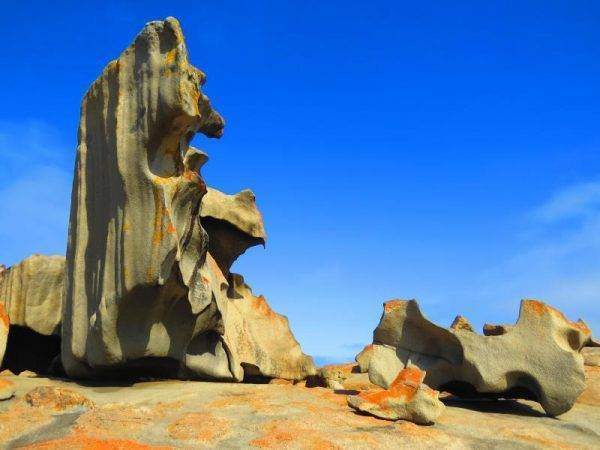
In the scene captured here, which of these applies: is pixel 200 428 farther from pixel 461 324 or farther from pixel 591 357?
pixel 591 357

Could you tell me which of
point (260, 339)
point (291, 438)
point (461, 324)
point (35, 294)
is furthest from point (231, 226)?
point (291, 438)

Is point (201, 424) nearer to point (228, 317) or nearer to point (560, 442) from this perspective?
point (560, 442)

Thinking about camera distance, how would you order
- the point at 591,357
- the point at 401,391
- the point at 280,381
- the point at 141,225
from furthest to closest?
the point at 591,357 < the point at 280,381 < the point at 141,225 < the point at 401,391

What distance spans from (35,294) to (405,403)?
5901 millimetres

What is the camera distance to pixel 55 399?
5.85 meters

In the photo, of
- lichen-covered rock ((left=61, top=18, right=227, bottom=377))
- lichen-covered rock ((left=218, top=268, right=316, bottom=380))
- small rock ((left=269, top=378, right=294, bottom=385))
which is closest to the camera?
lichen-covered rock ((left=61, top=18, right=227, bottom=377))

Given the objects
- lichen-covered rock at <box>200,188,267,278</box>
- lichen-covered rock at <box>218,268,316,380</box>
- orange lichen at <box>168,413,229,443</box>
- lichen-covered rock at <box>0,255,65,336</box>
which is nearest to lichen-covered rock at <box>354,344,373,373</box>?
lichen-covered rock at <box>218,268,316,380</box>

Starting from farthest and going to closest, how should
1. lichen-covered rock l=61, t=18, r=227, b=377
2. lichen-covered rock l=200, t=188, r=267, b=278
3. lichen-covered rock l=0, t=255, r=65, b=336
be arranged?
lichen-covered rock l=200, t=188, r=267, b=278 < lichen-covered rock l=0, t=255, r=65, b=336 < lichen-covered rock l=61, t=18, r=227, b=377

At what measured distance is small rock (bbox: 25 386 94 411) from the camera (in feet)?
19.0

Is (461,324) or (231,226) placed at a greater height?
(231,226)

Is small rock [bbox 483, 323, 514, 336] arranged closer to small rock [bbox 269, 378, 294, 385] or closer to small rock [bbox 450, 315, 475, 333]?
small rock [bbox 450, 315, 475, 333]

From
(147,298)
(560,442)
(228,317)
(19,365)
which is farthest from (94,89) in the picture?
(560,442)

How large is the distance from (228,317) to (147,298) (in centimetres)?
271

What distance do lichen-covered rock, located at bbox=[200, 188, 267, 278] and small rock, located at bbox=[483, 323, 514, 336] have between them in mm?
4069
